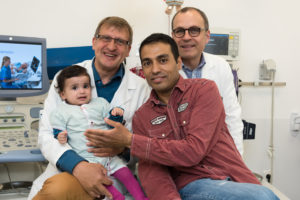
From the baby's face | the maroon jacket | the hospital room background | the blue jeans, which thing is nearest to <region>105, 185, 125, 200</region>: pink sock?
the maroon jacket

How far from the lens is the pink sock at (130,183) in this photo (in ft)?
3.87

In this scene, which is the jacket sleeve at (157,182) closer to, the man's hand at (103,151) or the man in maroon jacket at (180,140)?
the man in maroon jacket at (180,140)

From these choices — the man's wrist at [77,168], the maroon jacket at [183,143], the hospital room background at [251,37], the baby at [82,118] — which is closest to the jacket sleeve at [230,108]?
the maroon jacket at [183,143]

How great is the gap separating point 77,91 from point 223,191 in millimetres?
867

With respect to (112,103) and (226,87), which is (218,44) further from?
(112,103)

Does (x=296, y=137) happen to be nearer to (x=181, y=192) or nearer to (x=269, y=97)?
(x=269, y=97)

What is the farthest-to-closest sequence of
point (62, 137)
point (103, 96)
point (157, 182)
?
point (103, 96), point (62, 137), point (157, 182)

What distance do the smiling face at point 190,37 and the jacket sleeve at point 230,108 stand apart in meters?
0.24

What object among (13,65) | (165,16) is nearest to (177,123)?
(13,65)

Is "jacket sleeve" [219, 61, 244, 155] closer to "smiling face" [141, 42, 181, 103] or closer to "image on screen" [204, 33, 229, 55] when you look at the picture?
"smiling face" [141, 42, 181, 103]

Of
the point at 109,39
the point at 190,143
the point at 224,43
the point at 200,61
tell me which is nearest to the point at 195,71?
the point at 200,61

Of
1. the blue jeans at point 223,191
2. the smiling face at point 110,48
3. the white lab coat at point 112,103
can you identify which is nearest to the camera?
the blue jeans at point 223,191

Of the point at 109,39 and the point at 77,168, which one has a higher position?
the point at 109,39

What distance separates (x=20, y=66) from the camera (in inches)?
65.3
